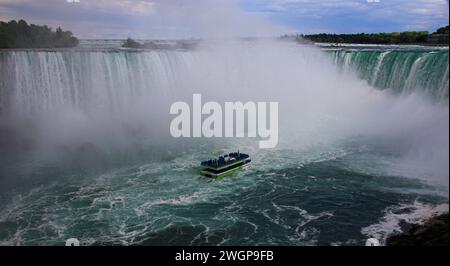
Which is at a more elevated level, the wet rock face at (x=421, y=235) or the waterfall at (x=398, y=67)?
the waterfall at (x=398, y=67)

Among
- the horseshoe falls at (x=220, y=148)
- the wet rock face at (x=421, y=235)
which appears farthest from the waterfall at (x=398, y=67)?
the wet rock face at (x=421, y=235)

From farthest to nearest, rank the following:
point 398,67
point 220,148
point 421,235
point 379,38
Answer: point 379,38, point 398,67, point 220,148, point 421,235

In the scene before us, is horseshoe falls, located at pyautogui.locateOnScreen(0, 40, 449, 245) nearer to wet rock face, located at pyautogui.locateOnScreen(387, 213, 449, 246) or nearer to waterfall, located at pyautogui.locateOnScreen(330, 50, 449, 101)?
waterfall, located at pyautogui.locateOnScreen(330, 50, 449, 101)

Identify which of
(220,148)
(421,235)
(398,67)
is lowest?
(220,148)

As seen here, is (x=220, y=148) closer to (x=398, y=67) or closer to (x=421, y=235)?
(x=398, y=67)

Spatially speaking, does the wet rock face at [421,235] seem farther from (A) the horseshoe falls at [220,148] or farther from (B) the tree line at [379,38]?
(B) the tree line at [379,38]

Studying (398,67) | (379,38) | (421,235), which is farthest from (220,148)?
(379,38)

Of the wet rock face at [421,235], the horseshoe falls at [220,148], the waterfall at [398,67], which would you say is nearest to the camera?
the wet rock face at [421,235]
